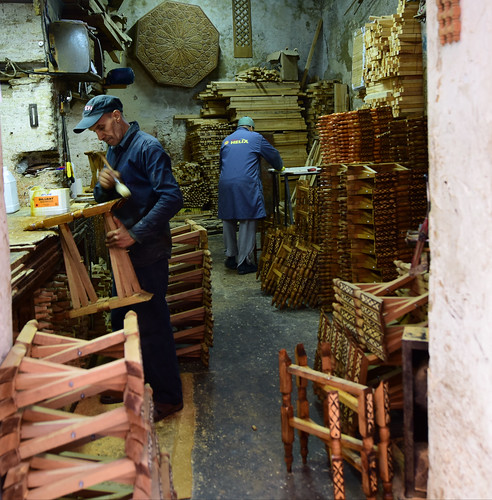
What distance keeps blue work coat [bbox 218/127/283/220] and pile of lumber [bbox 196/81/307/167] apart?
3647 mm

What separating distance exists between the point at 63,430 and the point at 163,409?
6.90 ft

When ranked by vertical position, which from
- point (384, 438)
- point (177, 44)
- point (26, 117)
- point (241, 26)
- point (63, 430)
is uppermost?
point (241, 26)

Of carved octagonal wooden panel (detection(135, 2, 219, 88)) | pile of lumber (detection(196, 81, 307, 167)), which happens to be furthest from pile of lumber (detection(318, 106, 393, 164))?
carved octagonal wooden panel (detection(135, 2, 219, 88))

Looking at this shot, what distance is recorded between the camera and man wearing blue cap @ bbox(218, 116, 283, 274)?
8.05 metres

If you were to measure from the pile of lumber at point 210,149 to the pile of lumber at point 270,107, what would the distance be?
0.38m

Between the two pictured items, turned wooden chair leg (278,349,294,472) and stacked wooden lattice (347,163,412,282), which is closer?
turned wooden chair leg (278,349,294,472)

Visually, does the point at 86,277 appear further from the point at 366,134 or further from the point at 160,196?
the point at 366,134

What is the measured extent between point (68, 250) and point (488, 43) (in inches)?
115

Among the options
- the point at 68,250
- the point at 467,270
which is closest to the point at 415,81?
the point at 68,250

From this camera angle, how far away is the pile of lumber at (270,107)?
11.8 m

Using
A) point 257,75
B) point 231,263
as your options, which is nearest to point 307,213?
point 231,263

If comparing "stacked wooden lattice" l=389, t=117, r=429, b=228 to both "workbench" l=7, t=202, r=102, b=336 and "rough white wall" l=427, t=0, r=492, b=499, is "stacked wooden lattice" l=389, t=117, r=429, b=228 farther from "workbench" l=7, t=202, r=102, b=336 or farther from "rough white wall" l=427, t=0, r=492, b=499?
"rough white wall" l=427, t=0, r=492, b=499

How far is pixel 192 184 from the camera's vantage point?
11617mm

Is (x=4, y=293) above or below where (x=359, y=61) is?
below
